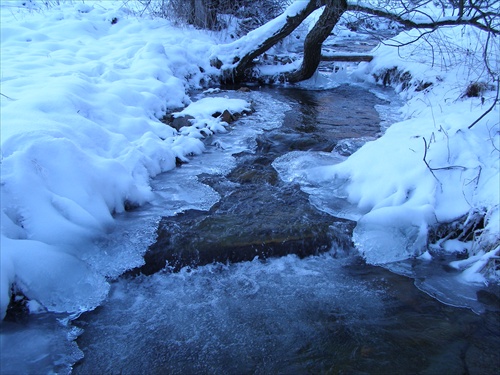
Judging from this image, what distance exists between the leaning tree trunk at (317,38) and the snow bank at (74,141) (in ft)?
6.93

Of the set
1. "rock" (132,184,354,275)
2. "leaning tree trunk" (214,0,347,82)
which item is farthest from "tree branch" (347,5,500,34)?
"rock" (132,184,354,275)

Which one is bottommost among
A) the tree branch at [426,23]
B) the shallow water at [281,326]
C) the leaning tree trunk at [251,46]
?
the shallow water at [281,326]

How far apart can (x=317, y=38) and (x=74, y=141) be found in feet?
18.7

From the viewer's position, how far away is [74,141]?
4199mm

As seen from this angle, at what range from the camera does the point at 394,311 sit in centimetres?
296

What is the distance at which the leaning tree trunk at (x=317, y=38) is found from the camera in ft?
23.7

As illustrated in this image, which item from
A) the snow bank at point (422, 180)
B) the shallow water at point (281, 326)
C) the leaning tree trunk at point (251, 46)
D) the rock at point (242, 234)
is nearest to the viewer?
the shallow water at point (281, 326)

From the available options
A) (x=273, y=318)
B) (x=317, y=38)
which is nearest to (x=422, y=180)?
(x=273, y=318)

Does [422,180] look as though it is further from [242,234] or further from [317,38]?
[317,38]

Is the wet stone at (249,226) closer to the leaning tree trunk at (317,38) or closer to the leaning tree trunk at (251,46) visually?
the leaning tree trunk at (317,38)

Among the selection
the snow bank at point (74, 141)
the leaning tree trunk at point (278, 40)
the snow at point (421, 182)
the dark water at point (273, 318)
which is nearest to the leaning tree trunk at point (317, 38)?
the leaning tree trunk at point (278, 40)

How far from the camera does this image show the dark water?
254 centimetres

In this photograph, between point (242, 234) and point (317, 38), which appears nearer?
point (242, 234)

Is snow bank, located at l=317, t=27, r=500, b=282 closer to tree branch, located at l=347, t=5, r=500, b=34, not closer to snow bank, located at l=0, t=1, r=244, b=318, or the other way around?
tree branch, located at l=347, t=5, r=500, b=34
